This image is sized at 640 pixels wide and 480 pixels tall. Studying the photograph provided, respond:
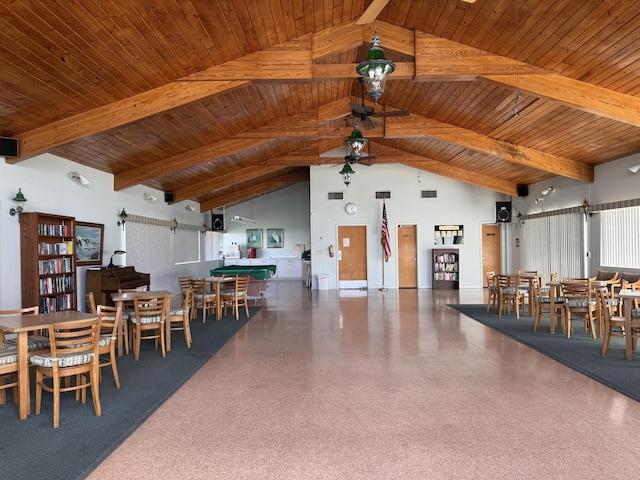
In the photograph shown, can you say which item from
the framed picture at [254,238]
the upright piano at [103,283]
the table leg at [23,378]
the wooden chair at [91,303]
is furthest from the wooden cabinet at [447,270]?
the table leg at [23,378]

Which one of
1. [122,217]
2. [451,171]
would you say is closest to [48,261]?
[122,217]

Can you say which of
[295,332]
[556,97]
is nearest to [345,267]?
[295,332]

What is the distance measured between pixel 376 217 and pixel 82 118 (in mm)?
9432

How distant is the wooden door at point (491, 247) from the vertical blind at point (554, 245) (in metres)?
1.03

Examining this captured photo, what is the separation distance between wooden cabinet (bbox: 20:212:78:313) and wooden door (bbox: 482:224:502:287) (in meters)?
11.7

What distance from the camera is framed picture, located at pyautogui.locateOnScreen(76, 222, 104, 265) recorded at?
26.0ft

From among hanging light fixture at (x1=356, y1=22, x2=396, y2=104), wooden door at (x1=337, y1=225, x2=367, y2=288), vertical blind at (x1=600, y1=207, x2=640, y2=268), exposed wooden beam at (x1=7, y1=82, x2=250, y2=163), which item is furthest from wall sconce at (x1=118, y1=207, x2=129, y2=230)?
vertical blind at (x1=600, y1=207, x2=640, y2=268)

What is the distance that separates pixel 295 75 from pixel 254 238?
40.9ft

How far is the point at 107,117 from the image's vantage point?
20.0ft

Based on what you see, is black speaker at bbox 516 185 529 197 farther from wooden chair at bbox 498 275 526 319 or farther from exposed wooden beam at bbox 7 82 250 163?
exposed wooden beam at bbox 7 82 250 163

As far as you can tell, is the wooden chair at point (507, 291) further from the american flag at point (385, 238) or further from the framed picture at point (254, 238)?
the framed picture at point (254, 238)

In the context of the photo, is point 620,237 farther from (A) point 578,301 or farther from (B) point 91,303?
(B) point 91,303

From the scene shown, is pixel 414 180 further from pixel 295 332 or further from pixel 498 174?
pixel 295 332

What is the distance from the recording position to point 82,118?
6.11 metres
